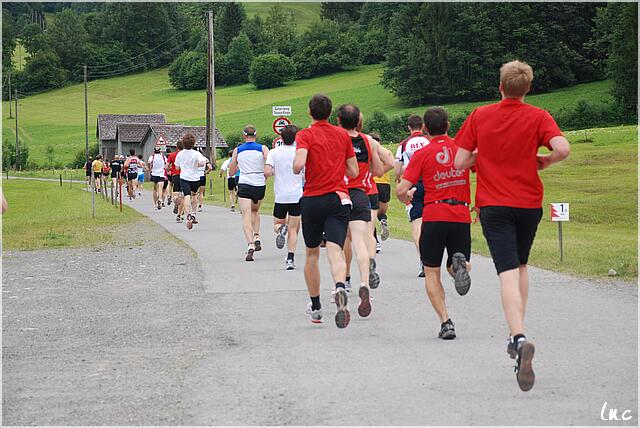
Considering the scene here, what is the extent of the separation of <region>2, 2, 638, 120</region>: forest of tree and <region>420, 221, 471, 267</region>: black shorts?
70.0 m

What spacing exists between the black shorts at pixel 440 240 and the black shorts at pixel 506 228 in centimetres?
140

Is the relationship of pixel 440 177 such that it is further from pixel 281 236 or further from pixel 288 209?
pixel 281 236

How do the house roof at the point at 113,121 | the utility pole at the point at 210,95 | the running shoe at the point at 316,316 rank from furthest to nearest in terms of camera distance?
the house roof at the point at 113,121
the utility pole at the point at 210,95
the running shoe at the point at 316,316

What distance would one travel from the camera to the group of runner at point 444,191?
6.93 m

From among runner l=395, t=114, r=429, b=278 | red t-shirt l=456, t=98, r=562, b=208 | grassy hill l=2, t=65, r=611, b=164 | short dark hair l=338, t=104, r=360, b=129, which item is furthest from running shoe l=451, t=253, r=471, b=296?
grassy hill l=2, t=65, r=611, b=164

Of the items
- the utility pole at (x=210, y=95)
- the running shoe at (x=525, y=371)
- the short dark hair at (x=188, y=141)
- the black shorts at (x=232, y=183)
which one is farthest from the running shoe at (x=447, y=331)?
the utility pole at (x=210, y=95)

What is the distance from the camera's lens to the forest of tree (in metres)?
96.5

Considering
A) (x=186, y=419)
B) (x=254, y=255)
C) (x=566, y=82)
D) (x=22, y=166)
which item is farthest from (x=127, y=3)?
(x=186, y=419)

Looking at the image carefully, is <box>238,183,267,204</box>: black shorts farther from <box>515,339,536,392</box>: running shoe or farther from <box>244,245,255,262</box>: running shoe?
<box>515,339,536,392</box>: running shoe

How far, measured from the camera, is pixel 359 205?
1034 cm

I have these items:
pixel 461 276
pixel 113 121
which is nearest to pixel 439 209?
pixel 461 276

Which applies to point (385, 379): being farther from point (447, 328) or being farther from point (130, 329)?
point (130, 329)

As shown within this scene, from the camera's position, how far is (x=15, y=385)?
22.4 ft

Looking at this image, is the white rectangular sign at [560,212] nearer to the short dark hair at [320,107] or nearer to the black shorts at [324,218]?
the black shorts at [324,218]
